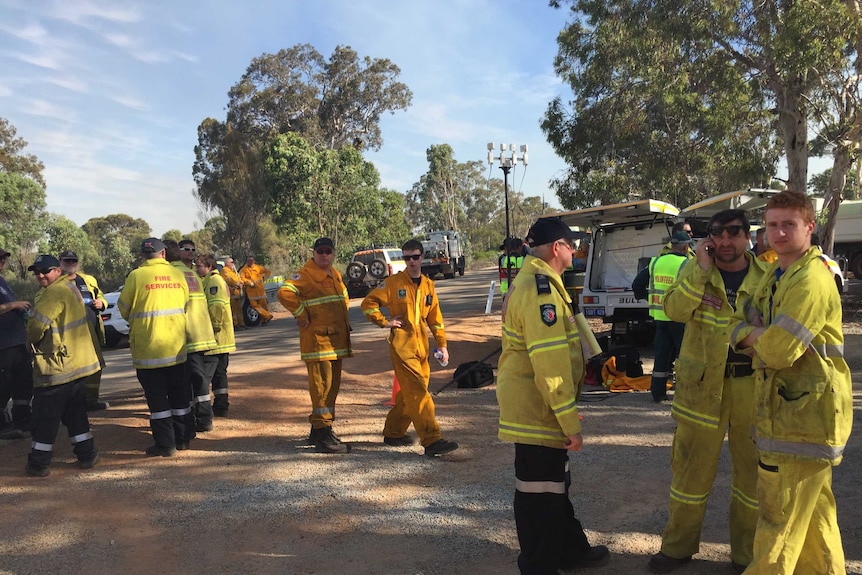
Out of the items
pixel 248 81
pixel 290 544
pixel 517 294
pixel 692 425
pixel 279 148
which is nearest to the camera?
pixel 517 294

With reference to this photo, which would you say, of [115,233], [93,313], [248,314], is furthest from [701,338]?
[115,233]

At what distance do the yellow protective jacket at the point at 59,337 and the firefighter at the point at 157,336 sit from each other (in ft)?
1.19

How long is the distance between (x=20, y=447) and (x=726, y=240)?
6344 millimetres

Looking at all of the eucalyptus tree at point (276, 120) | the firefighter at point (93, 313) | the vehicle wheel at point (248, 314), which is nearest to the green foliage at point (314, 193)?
the eucalyptus tree at point (276, 120)

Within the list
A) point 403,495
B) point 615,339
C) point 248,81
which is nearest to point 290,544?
point 403,495

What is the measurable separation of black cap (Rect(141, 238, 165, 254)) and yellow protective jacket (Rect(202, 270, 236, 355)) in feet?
4.35

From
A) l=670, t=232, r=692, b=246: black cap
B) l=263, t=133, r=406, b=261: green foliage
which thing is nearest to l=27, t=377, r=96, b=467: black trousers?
l=670, t=232, r=692, b=246: black cap

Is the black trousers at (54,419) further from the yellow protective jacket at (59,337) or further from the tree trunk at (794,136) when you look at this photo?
the tree trunk at (794,136)

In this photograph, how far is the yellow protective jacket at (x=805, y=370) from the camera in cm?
244

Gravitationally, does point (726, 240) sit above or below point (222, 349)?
above

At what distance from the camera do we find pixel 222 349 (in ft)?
22.4

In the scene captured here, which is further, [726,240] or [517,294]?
[726,240]

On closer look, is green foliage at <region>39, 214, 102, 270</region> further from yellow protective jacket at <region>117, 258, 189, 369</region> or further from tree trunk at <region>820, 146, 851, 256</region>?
tree trunk at <region>820, 146, 851, 256</region>

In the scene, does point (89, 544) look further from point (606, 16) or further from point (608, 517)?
point (606, 16)
